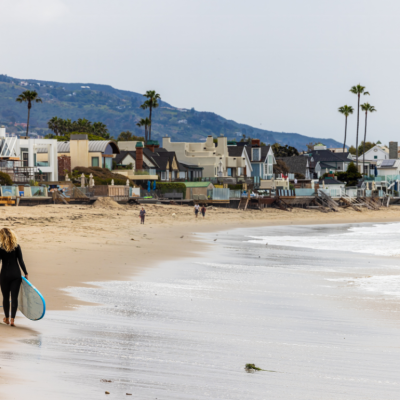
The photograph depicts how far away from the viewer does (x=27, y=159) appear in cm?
5359

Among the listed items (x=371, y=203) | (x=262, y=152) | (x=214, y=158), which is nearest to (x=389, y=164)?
(x=262, y=152)

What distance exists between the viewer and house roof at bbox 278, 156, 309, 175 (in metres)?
94.6

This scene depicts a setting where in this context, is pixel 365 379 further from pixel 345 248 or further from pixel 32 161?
pixel 32 161

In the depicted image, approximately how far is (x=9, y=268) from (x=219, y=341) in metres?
3.22

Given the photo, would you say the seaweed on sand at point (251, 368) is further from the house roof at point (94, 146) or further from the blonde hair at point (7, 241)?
the house roof at point (94, 146)

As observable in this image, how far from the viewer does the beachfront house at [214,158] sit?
74.2 m

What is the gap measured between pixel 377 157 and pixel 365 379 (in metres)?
130

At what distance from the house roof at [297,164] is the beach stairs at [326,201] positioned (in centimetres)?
2840

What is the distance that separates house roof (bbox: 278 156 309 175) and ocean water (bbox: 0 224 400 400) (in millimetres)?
80450

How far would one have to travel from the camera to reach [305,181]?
86000 mm

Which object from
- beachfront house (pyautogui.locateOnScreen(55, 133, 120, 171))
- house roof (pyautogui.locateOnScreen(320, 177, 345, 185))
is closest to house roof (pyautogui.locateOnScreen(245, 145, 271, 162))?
house roof (pyautogui.locateOnScreen(320, 177, 345, 185))

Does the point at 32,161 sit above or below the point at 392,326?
above

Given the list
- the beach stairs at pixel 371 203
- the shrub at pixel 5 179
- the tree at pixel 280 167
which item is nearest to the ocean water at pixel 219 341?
the shrub at pixel 5 179

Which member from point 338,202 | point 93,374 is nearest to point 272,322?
point 93,374
